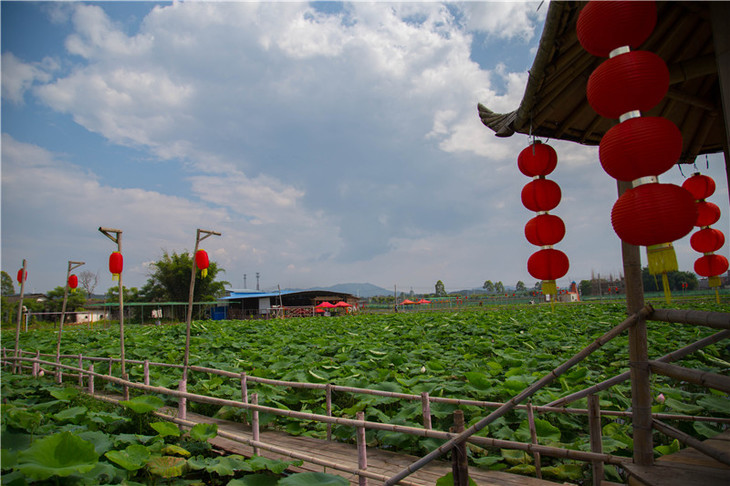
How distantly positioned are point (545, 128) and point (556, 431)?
241cm

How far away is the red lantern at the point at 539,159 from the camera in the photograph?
2.59 meters

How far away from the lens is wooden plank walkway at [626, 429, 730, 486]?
1.48 metres

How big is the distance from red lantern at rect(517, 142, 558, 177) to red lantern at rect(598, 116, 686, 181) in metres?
0.98

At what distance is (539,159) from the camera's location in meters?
2.59

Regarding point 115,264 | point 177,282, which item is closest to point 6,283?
point 177,282

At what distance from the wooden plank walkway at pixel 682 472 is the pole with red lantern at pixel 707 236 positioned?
2458 mm

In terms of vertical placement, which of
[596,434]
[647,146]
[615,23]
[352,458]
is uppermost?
[615,23]

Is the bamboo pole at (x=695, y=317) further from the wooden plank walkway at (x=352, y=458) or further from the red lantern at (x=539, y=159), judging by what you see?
the wooden plank walkway at (x=352, y=458)

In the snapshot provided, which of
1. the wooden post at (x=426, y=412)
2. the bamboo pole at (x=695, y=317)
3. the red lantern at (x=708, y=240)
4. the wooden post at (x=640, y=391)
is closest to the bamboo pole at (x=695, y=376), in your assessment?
the wooden post at (x=640, y=391)

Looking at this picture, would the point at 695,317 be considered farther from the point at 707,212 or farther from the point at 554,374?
the point at 707,212

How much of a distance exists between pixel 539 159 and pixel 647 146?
1.02m

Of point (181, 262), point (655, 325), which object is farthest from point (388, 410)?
point (181, 262)

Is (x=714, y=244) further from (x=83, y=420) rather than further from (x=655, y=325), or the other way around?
(x=655, y=325)

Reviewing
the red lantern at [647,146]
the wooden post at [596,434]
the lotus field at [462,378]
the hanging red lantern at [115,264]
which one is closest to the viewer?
the red lantern at [647,146]
